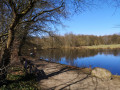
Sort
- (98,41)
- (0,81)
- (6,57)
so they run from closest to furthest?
1. (0,81)
2. (6,57)
3. (98,41)

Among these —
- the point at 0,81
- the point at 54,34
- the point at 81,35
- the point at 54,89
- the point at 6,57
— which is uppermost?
the point at 81,35

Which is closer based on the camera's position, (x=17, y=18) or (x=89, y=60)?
(x=17, y=18)

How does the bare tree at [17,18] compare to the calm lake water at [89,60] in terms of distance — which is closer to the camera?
the bare tree at [17,18]

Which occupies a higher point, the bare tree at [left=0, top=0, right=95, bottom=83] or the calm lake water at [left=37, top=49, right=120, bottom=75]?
the bare tree at [left=0, top=0, right=95, bottom=83]

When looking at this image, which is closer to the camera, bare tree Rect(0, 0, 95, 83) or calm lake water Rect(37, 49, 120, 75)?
bare tree Rect(0, 0, 95, 83)

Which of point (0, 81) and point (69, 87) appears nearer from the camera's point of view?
point (0, 81)

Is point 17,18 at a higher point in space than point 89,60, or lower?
higher

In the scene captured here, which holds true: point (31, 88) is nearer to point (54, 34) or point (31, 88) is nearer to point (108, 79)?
point (108, 79)

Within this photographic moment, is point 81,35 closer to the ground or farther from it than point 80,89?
farther from it

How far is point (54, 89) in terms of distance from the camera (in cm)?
435

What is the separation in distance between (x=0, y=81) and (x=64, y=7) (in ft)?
14.8

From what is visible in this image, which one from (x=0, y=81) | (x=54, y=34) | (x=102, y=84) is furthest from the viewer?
(x=54, y=34)

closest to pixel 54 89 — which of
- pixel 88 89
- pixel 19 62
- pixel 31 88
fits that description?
pixel 31 88

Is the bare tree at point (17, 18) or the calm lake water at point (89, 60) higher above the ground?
the bare tree at point (17, 18)
